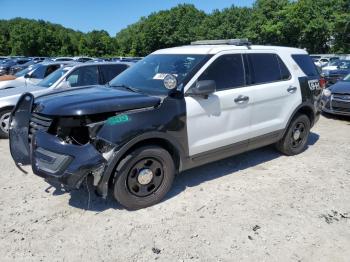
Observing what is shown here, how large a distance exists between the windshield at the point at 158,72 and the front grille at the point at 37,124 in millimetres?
1200

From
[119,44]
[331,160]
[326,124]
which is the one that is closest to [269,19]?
[119,44]

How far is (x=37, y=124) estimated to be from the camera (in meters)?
4.08

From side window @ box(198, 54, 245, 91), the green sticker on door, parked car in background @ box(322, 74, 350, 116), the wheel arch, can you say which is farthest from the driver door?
parked car in background @ box(322, 74, 350, 116)

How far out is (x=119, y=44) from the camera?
246 ft

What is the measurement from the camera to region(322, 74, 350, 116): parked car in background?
9430mm

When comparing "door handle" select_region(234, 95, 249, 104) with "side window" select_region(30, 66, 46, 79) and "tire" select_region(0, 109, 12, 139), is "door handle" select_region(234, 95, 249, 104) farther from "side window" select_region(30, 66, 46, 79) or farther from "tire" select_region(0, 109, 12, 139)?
"side window" select_region(30, 66, 46, 79)

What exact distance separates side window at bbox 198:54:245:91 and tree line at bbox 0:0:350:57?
44.2 metres

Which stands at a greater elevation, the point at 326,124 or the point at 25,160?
the point at 25,160

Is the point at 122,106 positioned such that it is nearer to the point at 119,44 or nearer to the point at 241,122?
the point at 241,122

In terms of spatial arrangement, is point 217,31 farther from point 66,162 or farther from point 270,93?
point 66,162

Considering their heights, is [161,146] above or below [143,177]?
above

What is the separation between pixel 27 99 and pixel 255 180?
324 centimetres

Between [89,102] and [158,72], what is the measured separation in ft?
4.29

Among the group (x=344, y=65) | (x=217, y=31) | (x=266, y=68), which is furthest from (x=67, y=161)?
(x=217, y=31)
